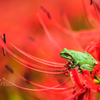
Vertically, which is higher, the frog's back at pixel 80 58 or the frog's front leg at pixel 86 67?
the frog's back at pixel 80 58

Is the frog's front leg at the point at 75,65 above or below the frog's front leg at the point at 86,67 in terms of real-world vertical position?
above

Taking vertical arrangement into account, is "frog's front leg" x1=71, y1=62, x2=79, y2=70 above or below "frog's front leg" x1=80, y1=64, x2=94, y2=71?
above

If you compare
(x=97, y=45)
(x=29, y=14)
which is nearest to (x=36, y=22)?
(x=29, y=14)

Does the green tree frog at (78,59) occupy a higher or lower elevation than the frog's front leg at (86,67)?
higher

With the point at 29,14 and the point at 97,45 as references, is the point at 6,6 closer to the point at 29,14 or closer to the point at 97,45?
the point at 29,14

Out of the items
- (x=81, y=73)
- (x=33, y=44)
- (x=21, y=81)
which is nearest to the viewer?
(x=81, y=73)

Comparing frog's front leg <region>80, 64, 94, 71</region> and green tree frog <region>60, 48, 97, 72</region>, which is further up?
green tree frog <region>60, 48, 97, 72</region>

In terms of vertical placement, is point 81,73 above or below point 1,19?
below

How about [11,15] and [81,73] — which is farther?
[11,15]
